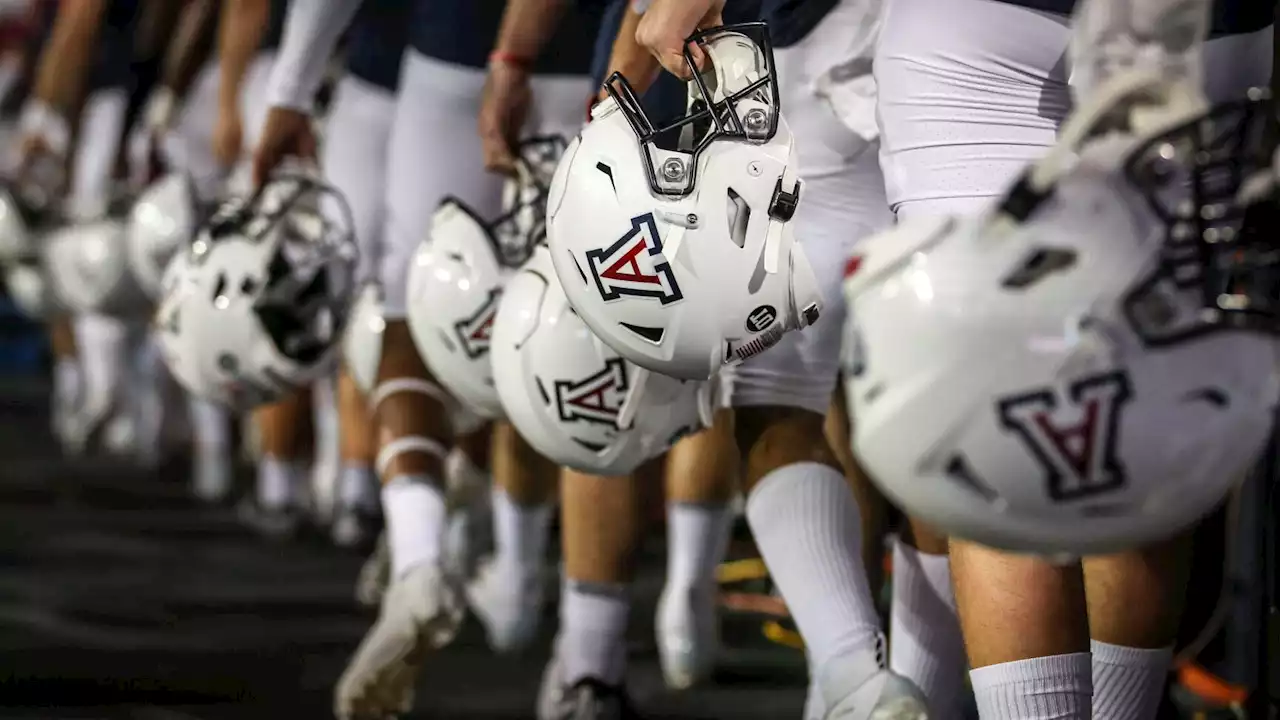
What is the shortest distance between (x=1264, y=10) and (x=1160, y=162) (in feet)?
1.46

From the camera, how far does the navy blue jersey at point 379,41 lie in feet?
9.22

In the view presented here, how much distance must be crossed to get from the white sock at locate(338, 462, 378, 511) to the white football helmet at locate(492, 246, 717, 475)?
5.91 ft

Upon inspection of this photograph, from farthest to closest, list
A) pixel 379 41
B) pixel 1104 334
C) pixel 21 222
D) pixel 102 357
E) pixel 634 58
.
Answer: pixel 102 357, pixel 21 222, pixel 379 41, pixel 634 58, pixel 1104 334

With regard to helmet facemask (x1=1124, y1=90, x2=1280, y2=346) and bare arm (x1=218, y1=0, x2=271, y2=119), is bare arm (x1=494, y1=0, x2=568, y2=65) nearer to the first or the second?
helmet facemask (x1=1124, y1=90, x2=1280, y2=346)

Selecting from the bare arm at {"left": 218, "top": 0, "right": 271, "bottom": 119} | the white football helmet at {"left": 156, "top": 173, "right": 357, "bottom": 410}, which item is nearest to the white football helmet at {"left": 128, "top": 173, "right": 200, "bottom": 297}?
the bare arm at {"left": 218, "top": 0, "right": 271, "bottom": 119}

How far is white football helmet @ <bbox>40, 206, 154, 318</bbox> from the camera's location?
11.7 feet

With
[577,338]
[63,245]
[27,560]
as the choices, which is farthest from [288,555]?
[577,338]

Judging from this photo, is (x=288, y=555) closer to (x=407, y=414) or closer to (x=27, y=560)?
(x=27, y=560)

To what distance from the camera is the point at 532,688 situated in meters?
2.56

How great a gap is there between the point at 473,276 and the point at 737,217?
2.29 feet

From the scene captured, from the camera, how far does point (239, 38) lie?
132 inches

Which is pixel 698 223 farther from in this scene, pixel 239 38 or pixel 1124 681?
pixel 239 38

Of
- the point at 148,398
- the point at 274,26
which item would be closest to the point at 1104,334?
the point at 274,26

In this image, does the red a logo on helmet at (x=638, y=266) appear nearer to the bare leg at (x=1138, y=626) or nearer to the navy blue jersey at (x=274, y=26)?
the bare leg at (x=1138, y=626)
